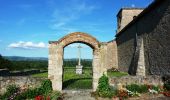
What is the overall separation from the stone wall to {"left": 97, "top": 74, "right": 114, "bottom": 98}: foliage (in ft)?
10.9

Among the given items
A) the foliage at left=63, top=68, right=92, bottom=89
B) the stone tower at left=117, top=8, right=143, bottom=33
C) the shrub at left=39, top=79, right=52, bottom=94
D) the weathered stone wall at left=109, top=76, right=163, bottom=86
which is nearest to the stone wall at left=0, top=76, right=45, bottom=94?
the shrub at left=39, top=79, right=52, bottom=94

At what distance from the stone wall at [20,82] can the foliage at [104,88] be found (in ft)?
10.9

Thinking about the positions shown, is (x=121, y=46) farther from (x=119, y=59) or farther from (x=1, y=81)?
(x=1, y=81)

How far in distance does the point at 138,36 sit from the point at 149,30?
333 cm

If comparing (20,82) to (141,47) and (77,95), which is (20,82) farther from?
(141,47)

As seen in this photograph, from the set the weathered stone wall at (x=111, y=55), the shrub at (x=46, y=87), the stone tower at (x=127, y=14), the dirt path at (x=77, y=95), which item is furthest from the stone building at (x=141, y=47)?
the stone tower at (x=127, y=14)

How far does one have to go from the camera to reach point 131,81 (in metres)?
13.7

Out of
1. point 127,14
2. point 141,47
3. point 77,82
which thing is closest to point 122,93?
point 77,82

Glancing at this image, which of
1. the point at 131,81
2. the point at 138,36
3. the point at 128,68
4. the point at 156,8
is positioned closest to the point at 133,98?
the point at 131,81

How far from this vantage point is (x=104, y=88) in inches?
522

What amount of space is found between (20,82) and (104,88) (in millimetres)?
4599

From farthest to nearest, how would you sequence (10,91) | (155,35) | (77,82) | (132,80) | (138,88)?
1. (77,82)
2. (155,35)
3. (132,80)
4. (138,88)
5. (10,91)

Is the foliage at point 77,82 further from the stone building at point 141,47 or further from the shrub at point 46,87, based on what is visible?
the shrub at point 46,87

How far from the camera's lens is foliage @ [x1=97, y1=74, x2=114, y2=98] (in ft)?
41.5
